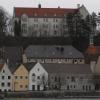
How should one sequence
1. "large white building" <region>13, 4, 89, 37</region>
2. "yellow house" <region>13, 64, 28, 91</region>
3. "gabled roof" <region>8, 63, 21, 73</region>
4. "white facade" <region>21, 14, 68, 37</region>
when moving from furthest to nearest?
"large white building" <region>13, 4, 89, 37</region> < "white facade" <region>21, 14, 68, 37</region> < "gabled roof" <region>8, 63, 21, 73</region> < "yellow house" <region>13, 64, 28, 91</region>

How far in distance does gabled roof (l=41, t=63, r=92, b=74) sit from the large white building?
26.0 m

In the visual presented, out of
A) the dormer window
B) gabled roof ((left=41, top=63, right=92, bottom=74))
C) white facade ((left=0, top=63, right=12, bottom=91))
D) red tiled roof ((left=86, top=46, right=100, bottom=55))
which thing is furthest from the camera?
the dormer window

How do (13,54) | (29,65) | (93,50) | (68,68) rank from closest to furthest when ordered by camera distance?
1. (68,68)
2. (29,65)
3. (93,50)
4. (13,54)

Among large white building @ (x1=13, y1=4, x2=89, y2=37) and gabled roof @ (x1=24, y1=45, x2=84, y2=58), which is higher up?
large white building @ (x1=13, y1=4, x2=89, y2=37)

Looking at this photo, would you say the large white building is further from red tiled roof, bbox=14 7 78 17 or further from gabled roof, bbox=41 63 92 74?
gabled roof, bbox=41 63 92 74

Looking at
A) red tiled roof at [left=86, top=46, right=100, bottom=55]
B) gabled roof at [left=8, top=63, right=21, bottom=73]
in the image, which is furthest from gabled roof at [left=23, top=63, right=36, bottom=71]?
red tiled roof at [left=86, top=46, right=100, bottom=55]

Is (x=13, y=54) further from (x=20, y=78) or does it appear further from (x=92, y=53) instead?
(x=20, y=78)

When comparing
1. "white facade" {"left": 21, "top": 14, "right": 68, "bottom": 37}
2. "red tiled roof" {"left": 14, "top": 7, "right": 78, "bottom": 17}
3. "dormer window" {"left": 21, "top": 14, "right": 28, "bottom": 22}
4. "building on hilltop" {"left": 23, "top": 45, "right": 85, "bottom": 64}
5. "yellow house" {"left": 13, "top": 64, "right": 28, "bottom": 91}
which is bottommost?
"yellow house" {"left": 13, "top": 64, "right": 28, "bottom": 91}

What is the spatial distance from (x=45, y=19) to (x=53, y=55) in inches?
933

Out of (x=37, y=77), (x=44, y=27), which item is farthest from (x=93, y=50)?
(x=44, y=27)

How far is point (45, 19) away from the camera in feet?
367

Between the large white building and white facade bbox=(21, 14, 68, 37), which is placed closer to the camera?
white facade bbox=(21, 14, 68, 37)

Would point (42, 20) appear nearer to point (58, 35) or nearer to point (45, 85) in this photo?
point (58, 35)

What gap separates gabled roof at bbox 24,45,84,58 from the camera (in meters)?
89.0
